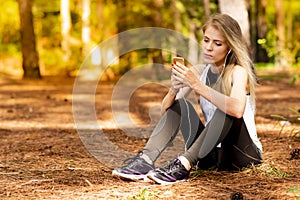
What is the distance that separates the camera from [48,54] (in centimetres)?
2431

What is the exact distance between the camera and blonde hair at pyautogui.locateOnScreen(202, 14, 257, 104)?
3.24m

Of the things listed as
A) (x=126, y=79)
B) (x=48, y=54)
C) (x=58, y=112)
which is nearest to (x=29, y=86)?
(x=126, y=79)

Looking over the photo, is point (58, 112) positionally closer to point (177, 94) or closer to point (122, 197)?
point (177, 94)

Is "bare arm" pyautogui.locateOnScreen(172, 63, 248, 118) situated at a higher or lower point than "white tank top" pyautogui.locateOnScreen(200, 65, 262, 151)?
higher

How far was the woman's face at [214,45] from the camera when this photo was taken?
329 centimetres

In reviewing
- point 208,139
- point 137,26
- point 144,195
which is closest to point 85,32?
point 137,26

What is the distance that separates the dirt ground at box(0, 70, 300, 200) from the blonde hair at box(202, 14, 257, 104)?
550mm

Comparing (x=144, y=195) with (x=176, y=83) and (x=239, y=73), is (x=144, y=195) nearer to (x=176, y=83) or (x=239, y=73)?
(x=176, y=83)

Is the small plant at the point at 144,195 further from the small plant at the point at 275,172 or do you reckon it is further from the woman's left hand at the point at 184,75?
the small plant at the point at 275,172

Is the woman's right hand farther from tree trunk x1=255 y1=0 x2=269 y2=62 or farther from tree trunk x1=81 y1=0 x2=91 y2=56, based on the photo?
tree trunk x1=255 y1=0 x2=269 y2=62

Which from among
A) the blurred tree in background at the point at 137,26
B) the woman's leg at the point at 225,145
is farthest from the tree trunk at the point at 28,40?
the woman's leg at the point at 225,145

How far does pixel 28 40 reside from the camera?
500 inches

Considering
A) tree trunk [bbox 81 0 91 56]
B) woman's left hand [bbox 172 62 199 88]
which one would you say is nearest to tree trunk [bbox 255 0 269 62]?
tree trunk [bbox 81 0 91 56]

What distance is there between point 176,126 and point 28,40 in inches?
390
